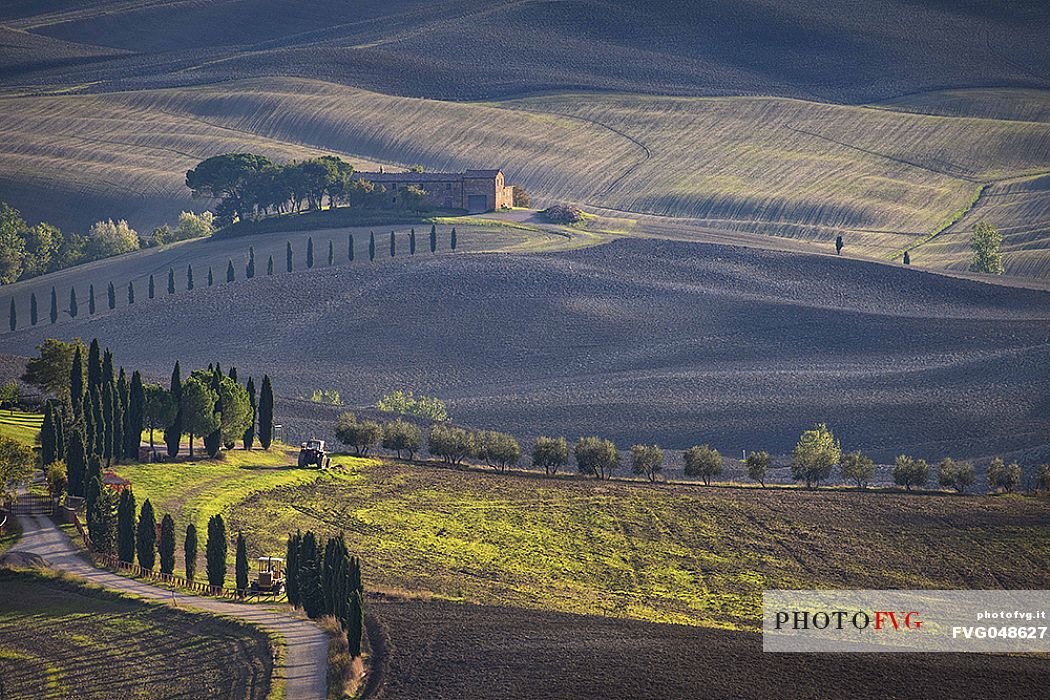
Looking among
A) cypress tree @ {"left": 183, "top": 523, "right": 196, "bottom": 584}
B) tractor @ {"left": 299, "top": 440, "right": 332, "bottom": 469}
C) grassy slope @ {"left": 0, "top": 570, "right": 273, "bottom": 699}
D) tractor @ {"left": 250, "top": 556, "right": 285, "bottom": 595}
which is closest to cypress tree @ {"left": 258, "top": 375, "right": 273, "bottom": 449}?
tractor @ {"left": 299, "top": 440, "right": 332, "bottom": 469}

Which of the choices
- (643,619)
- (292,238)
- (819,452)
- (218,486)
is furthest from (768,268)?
(643,619)

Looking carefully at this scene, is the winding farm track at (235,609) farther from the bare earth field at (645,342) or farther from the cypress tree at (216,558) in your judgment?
the bare earth field at (645,342)

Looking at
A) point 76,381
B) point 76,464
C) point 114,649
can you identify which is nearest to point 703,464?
point 76,381

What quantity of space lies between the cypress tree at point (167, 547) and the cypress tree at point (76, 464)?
34.0 feet

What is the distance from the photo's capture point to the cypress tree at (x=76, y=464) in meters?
90.7

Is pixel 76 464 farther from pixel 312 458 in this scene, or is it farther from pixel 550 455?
pixel 550 455

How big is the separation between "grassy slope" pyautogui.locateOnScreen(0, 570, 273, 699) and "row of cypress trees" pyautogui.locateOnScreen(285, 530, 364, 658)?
11.5 feet

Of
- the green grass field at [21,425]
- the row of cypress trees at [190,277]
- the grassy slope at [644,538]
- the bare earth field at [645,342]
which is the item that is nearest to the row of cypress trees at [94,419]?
the green grass field at [21,425]

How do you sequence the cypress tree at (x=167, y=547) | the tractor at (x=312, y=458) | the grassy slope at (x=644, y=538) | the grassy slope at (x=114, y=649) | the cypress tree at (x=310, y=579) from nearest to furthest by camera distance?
the grassy slope at (x=114, y=649) < the cypress tree at (x=310, y=579) < the cypress tree at (x=167, y=547) < the grassy slope at (x=644, y=538) < the tractor at (x=312, y=458)

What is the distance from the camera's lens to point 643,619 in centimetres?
7831

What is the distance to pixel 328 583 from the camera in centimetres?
7469

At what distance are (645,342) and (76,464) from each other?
82.4 meters

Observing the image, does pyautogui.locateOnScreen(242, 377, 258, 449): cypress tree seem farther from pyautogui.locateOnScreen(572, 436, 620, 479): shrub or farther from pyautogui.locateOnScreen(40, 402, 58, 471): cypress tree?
pyautogui.locateOnScreen(572, 436, 620, 479): shrub

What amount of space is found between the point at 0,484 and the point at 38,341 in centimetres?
8505
